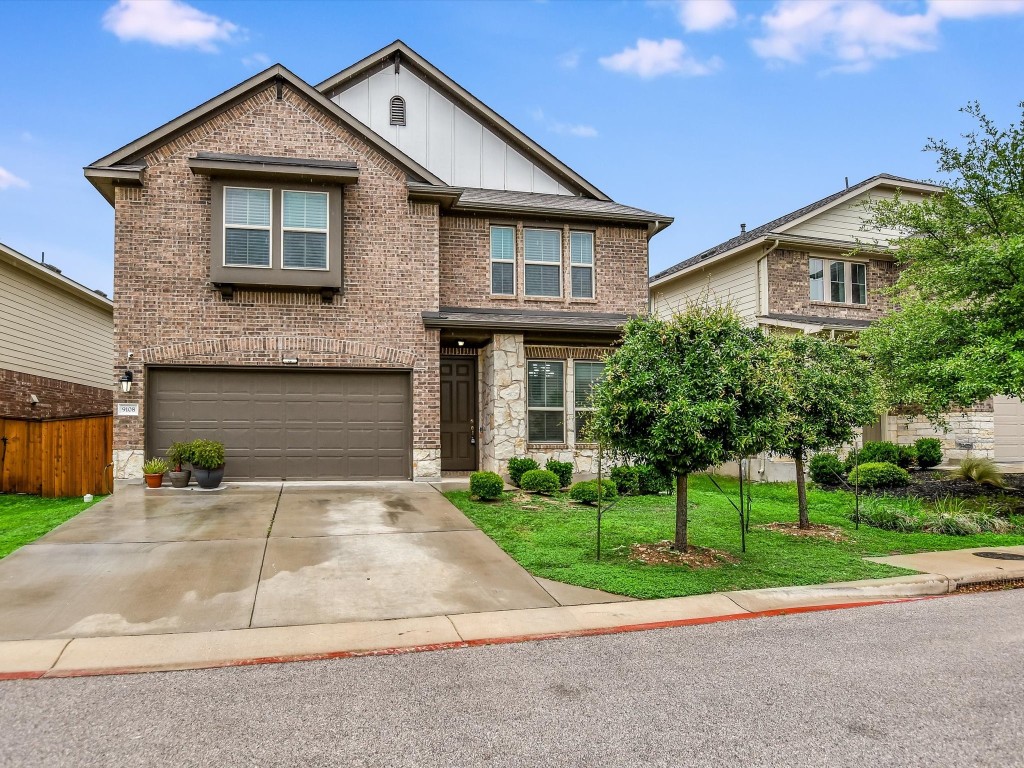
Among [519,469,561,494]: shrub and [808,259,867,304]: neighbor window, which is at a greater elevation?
[808,259,867,304]: neighbor window

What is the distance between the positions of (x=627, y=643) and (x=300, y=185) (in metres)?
11.3

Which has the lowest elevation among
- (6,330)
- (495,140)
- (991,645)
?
(991,645)

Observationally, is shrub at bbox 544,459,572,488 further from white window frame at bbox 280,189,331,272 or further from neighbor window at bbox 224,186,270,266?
neighbor window at bbox 224,186,270,266

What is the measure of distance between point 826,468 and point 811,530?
547cm

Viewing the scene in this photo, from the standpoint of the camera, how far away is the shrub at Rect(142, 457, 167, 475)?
12.6 meters

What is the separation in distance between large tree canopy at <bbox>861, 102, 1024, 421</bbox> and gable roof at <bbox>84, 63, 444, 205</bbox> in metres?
9.67

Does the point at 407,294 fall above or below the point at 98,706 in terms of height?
above

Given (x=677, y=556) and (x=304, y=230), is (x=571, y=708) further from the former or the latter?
(x=304, y=230)

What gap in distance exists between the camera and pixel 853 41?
15547 mm

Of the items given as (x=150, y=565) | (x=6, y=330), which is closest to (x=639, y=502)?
(x=150, y=565)

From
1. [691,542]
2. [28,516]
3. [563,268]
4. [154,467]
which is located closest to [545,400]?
[563,268]

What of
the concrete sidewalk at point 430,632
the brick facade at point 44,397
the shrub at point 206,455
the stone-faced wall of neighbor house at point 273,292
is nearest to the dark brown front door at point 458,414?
the stone-faced wall of neighbor house at point 273,292

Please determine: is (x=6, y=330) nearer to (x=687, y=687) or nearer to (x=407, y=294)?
(x=407, y=294)

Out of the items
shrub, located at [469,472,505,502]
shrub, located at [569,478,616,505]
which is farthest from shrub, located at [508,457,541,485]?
shrub, located at [569,478,616,505]
